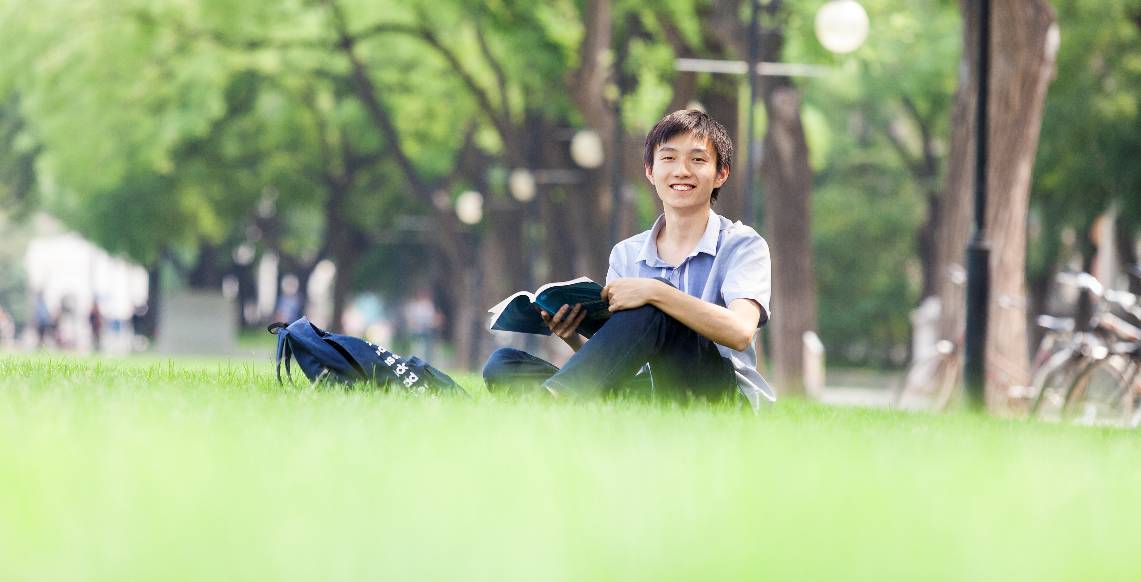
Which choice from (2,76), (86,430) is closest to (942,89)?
(2,76)

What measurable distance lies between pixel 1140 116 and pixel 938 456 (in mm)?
25644

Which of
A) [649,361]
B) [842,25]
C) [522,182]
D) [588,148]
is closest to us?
[649,361]

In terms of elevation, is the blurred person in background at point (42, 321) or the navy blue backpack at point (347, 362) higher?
the navy blue backpack at point (347, 362)

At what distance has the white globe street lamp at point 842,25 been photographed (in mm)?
16984

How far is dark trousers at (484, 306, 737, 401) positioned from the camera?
6430 millimetres

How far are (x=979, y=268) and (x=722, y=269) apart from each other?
604 cm

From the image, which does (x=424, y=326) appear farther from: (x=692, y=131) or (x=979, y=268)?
(x=692, y=131)

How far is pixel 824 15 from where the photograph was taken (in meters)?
17.1

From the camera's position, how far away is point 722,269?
6.83 meters

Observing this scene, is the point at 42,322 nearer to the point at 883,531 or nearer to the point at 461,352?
A: the point at 461,352

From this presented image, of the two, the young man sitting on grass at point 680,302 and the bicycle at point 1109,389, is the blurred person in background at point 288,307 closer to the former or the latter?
the bicycle at point 1109,389

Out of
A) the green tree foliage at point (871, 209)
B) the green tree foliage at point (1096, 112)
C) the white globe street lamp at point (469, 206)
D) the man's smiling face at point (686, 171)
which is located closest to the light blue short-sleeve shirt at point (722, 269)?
the man's smiling face at point (686, 171)

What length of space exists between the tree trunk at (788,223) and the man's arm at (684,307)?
49.1 ft

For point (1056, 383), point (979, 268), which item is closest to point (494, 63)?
point (979, 268)
